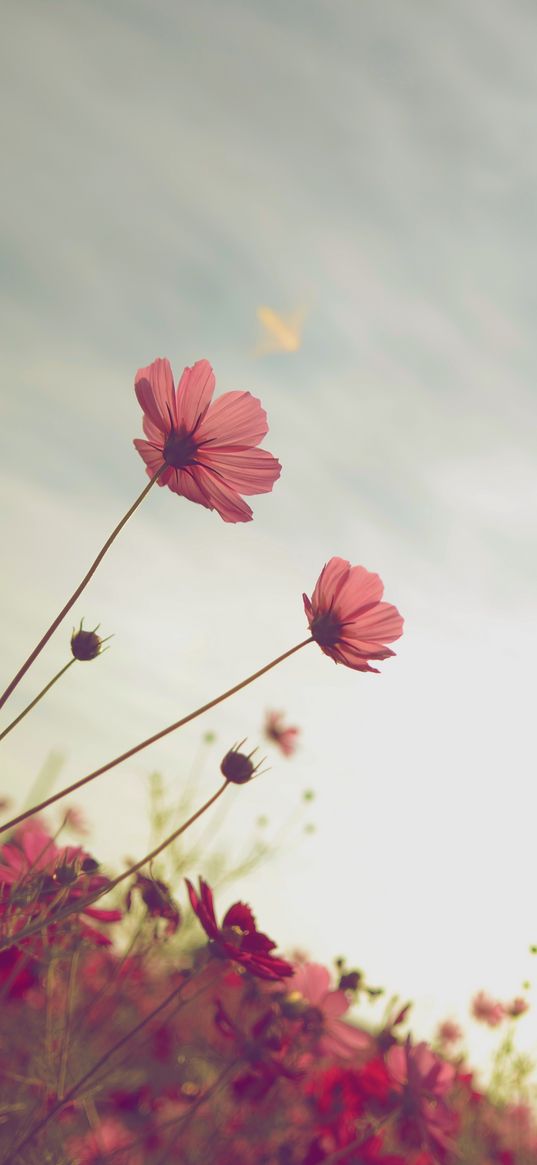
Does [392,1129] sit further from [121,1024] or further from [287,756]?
[287,756]

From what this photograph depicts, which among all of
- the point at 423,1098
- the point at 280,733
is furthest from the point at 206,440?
the point at 280,733

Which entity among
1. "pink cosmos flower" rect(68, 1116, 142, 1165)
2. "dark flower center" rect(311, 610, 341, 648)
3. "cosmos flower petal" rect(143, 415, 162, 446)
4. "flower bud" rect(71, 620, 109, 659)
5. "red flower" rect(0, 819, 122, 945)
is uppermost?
"cosmos flower petal" rect(143, 415, 162, 446)

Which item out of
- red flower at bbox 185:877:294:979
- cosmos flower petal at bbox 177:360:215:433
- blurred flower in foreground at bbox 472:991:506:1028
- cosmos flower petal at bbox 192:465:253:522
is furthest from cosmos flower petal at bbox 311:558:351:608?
blurred flower in foreground at bbox 472:991:506:1028

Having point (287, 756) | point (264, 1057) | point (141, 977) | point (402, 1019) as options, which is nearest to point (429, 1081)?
point (402, 1019)

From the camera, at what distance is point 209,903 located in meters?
1.14

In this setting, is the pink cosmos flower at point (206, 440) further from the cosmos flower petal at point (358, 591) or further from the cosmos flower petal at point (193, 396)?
the cosmos flower petal at point (358, 591)

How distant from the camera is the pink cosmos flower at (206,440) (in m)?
1.03

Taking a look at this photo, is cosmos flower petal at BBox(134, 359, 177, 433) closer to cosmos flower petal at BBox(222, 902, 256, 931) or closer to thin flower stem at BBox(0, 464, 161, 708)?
thin flower stem at BBox(0, 464, 161, 708)

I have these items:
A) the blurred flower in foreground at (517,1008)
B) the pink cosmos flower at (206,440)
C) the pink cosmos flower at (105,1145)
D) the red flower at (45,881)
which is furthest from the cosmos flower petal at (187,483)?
the blurred flower in foreground at (517,1008)

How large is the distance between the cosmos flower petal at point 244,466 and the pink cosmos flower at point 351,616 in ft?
0.40

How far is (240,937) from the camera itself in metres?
1.16

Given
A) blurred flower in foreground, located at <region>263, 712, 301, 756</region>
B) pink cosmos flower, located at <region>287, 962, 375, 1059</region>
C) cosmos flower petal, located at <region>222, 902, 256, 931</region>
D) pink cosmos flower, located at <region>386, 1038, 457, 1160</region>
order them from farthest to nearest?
blurred flower in foreground, located at <region>263, 712, 301, 756</region> → pink cosmos flower, located at <region>287, 962, 375, 1059</region> → pink cosmos flower, located at <region>386, 1038, 457, 1160</region> → cosmos flower petal, located at <region>222, 902, 256, 931</region>

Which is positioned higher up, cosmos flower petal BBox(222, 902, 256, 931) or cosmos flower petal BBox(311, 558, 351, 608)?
cosmos flower petal BBox(311, 558, 351, 608)

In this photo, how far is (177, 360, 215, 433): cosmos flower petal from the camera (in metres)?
1.03
